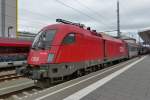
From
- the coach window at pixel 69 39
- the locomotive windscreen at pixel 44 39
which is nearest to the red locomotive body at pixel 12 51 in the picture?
the locomotive windscreen at pixel 44 39

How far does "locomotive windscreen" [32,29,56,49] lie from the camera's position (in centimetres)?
1274

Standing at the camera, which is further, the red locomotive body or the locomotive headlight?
the red locomotive body

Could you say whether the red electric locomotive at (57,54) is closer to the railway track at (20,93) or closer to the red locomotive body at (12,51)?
the railway track at (20,93)

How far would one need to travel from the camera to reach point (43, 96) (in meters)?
8.21

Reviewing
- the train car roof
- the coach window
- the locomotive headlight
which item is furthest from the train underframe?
the train car roof

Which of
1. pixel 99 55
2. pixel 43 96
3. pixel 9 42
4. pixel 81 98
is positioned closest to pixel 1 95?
pixel 43 96

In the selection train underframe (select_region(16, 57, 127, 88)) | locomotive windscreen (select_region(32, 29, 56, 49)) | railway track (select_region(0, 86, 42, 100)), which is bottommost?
railway track (select_region(0, 86, 42, 100))

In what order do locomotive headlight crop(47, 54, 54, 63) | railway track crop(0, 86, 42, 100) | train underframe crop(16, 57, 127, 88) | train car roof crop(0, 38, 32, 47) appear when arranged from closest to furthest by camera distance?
railway track crop(0, 86, 42, 100)
train underframe crop(16, 57, 127, 88)
locomotive headlight crop(47, 54, 54, 63)
train car roof crop(0, 38, 32, 47)

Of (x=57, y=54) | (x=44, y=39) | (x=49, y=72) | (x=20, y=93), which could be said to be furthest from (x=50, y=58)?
(x=20, y=93)

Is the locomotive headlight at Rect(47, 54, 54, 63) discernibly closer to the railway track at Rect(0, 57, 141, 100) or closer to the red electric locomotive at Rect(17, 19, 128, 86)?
the red electric locomotive at Rect(17, 19, 128, 86)

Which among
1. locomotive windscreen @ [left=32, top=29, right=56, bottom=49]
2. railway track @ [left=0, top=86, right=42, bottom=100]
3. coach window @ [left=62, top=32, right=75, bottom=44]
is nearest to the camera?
railway track @ [left=0, top=86, right=42, bottom=100]

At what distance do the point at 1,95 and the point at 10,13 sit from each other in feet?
130

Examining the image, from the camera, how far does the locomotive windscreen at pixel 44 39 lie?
1274 cm

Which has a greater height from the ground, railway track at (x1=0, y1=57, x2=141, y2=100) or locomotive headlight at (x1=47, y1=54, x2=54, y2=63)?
locomotive headlight at (x1=47, y1=54, x2=54, y2=63)
